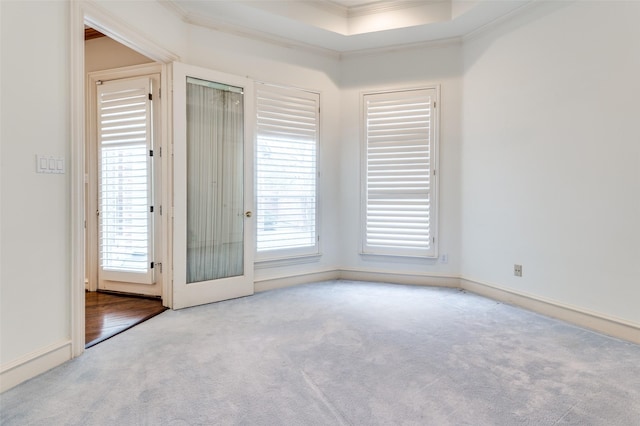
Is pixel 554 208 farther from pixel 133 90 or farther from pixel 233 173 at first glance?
pixel 133 90

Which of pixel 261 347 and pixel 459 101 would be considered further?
pixel 459 101

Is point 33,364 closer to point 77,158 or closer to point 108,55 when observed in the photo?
point 77,158

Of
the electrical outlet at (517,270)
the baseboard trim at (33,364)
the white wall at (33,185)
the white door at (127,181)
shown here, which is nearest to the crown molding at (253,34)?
the white door at (127,181)

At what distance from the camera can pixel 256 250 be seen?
4094 mm

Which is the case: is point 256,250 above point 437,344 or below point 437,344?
above

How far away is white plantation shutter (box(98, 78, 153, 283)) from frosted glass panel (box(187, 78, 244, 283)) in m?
0.66

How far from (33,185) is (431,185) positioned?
3771 mm

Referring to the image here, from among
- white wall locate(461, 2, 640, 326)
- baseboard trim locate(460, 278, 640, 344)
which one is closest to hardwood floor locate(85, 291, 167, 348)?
baseboard trim locate(460, 278, 640, 344)

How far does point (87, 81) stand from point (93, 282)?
2310 mm

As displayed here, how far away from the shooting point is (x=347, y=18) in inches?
160

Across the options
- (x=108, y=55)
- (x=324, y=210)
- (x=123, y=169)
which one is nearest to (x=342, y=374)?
(x=324, y=210)

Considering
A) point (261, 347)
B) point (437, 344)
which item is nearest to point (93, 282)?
point (261, 347)

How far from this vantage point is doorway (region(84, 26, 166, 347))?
387cm

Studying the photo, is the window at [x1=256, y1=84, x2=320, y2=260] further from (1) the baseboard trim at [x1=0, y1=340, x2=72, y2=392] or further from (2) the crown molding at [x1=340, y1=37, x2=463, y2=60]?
(1) the baseboard trim at [x1=0, y1=340, x2=72, y2=392]
